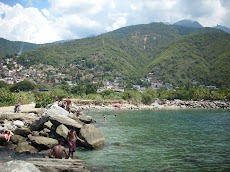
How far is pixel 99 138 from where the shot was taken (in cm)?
1641

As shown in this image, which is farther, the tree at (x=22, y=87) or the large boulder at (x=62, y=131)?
the tree at (x=22, y=87)

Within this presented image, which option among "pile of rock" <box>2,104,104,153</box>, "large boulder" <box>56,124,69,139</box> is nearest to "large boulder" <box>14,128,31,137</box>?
"pile of rock" <box>2,104,104,153</box>

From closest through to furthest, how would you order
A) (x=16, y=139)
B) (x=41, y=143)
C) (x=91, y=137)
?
(x=41, y=143), (x=91, y=137), (x=16, y=139)

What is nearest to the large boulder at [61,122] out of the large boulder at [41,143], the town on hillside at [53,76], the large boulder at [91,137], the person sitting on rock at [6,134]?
the large boulder at [91,137]

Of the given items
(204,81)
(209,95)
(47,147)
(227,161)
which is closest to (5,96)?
(47,147)

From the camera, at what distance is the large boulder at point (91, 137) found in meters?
15.5

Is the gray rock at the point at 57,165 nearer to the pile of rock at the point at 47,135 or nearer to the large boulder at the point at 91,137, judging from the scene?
the pile of rock at the point at 47,135

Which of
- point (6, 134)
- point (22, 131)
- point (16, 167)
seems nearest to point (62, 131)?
point (22, 131)

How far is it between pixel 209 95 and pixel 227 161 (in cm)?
9597

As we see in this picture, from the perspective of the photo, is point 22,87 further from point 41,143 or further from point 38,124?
point 41,143

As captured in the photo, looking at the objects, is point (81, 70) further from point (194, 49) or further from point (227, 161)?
point (227, 161)

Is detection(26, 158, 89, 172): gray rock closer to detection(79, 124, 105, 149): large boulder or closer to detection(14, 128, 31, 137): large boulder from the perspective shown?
detection(79, 124, 105, 149): large boulder

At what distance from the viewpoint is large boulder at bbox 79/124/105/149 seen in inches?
610

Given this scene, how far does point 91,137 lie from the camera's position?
15867mm
